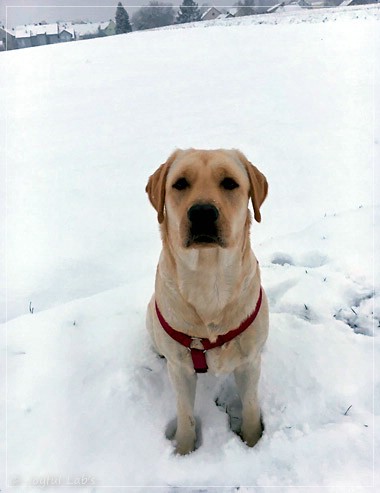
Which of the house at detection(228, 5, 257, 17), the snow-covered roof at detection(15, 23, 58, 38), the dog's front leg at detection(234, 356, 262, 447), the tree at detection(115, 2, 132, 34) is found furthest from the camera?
the house at detection(228, 5, 257, 17)

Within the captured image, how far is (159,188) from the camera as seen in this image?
2.17 meters

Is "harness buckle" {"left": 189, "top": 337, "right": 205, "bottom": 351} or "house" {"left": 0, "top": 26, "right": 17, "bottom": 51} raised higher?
"house" {"left": 0, "top": 26, "right": 17, "bottom": 51}

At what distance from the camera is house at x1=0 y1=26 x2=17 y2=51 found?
50.1 feet

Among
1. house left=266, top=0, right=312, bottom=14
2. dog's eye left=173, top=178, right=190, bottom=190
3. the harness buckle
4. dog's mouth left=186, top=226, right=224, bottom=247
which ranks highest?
house left=266, top=0, right=312, bottom=14

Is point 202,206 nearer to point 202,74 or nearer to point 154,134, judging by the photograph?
point 154,134

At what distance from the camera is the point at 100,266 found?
161 inches

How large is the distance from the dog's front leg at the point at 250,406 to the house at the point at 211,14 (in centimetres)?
2627

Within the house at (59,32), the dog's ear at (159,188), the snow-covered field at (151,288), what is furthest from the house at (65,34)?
the dog's ear at (159,188)

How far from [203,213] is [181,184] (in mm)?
321

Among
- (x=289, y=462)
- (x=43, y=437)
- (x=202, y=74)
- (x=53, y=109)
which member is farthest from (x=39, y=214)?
(x=202, y=74)

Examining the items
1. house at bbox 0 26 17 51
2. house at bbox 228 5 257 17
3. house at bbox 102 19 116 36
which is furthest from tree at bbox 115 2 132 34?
house at bbox 0 26 17 51

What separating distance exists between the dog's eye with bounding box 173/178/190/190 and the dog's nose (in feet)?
0.84

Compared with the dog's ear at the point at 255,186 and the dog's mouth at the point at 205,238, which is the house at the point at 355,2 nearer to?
the dog's ear at the point at 255,186

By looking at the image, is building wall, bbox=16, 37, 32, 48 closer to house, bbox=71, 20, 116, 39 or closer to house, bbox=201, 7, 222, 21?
house, bbox=71, 20, 116, 39
